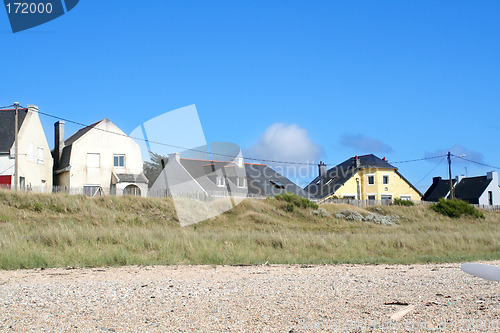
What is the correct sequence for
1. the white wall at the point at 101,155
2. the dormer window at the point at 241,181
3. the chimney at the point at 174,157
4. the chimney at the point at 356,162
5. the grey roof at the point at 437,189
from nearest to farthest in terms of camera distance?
the white wall at the point at 101,155 → the chimney at the point at 174,157 → the dormer window at the point at 241,181 → the chimney at the point at 356,162 → the grey roof at the point at 437,189

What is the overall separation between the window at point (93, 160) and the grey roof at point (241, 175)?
35.5 ft

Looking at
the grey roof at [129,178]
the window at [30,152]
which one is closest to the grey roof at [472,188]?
the grey roof at [129,178]

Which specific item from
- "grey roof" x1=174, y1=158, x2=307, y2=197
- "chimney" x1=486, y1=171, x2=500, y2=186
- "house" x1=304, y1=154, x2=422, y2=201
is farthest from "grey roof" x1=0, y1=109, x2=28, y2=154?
"chimney" x1=486, y1=171, x2=500, y2=186

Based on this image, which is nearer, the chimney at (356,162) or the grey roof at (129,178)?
the grey roof at (129,178)

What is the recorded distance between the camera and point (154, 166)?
5184cm

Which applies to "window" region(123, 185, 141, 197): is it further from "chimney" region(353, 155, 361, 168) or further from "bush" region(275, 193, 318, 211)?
"chimney" region(353, 155, 361, 168)

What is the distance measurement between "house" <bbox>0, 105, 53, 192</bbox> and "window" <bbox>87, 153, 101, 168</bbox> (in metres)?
2.77

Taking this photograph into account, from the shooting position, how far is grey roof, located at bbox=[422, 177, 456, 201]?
204 ft

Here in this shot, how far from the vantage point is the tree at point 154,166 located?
47.3 metres

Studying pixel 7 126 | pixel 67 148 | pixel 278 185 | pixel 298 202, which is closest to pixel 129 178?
pixel 67 148

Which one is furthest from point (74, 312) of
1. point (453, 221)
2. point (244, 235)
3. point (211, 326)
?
point (453, 221)

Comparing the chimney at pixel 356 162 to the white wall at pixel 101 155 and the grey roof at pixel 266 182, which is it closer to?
the grey roof at pixel 266 182

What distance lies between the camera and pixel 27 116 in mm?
33625

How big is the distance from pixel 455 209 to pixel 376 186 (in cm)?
1267
